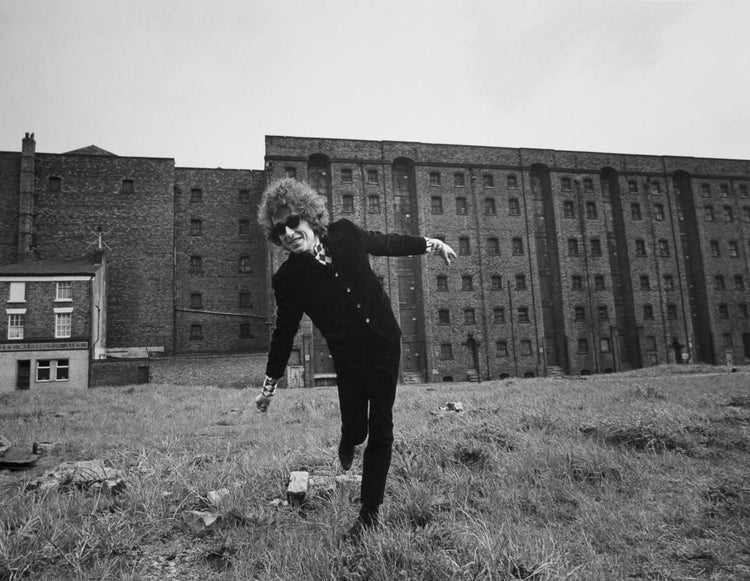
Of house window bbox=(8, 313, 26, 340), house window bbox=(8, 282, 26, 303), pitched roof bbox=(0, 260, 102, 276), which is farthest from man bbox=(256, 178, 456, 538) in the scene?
house window bbox=(8, 282, 26, 303)

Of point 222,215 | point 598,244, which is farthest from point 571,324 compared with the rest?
point 222,215

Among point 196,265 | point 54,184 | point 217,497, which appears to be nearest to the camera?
point 217,497

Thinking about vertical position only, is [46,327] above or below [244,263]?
below

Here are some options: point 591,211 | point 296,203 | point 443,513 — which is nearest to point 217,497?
point 443,513

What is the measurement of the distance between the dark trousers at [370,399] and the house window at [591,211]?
41.7 meters

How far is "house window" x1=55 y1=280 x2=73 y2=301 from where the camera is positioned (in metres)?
28.5

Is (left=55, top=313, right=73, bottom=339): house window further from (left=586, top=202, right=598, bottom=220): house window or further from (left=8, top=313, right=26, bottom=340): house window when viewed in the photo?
(left=586, top=202, right=598, bottom=220): house window

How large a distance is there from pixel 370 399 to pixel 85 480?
2647mm

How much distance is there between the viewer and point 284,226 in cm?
323

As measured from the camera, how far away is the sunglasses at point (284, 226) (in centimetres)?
320

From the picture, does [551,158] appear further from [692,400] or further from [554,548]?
[554,548]

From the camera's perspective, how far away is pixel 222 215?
38.4 metres

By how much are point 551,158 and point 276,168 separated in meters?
22.4

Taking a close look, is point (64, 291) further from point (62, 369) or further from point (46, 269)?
point (62, 369)
